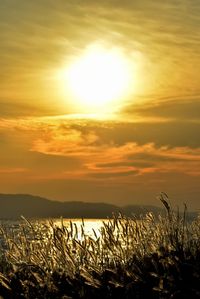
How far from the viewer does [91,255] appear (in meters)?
10.2

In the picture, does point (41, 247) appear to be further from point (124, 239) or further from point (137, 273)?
point (137, 273)

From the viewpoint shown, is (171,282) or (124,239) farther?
(124,239)

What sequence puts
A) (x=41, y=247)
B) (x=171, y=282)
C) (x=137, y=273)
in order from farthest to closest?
1. (x=41, y=247)
2. (x=137, y=273)
3. (x=171, y=282)

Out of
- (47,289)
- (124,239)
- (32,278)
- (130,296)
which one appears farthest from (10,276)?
(130,296)

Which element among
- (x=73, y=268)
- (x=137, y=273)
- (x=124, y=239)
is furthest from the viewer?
(x=124, y=239)

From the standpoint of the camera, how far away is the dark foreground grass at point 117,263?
892cm

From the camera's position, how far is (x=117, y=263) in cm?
1032

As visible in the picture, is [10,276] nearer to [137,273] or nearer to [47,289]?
[47,289]

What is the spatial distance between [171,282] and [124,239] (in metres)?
2.44

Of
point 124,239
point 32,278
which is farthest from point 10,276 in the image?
point 124,239

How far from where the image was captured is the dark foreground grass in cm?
892

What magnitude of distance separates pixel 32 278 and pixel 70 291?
3.79 feet

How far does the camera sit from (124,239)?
11.0 m

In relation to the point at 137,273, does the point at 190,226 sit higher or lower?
higher
